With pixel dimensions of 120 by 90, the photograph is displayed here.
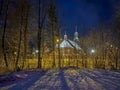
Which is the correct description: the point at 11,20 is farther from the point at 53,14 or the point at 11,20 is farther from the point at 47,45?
the point at 47,45

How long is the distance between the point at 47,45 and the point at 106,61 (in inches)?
437

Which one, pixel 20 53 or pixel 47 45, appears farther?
pixel 47 45

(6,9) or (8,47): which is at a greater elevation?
(6,9)

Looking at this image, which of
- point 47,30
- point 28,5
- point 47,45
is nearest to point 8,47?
point 28,5

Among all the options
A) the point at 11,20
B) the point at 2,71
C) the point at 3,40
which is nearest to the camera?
the point at 2,71

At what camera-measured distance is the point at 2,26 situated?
88.2ft

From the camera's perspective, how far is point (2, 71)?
21.6 meters

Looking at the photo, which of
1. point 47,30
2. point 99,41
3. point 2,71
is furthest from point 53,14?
point 2,71

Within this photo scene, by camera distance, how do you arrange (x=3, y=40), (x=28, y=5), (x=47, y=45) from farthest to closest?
(x=47, y=45)
(x=28, y=5)
(x=3, y=40)

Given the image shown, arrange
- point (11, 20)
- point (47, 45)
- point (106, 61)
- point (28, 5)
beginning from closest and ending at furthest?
point (11, 20) < point (28, 5) < point (106, 61) < point (47, 45)

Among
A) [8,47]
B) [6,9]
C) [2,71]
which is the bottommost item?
[2,71]

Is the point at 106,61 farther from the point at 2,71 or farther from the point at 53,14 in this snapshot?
the point at 2,71

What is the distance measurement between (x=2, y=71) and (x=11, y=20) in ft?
27.2

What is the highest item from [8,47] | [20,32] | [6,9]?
[6,9]
